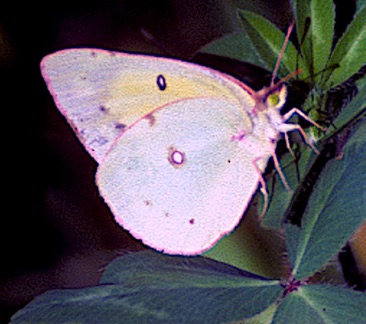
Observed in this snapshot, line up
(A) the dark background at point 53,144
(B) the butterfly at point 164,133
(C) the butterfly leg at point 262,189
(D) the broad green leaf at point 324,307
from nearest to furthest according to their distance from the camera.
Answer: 1. (D) the broad green leaf at point 324,307
2. (C) the butterfly leg at point 262,189
3. (B) the butterfly at point 164,133
4. (A) the dark background at point 53,144

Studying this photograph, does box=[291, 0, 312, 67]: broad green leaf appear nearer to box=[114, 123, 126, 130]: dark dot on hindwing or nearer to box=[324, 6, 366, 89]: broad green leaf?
box=[324, 6, 366, 89]: broad green leaf

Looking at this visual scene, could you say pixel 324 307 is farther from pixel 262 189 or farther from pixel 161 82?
pixel 161 82

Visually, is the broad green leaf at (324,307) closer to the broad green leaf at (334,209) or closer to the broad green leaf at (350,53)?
the broad green leaf at (334,209)

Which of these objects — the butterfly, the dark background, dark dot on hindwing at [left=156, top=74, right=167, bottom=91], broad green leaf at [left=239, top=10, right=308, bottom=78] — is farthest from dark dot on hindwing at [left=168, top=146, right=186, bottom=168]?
the dark background

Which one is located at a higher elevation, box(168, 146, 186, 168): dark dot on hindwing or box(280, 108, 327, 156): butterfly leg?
box(280, 108, 327, 156): butterfly leg

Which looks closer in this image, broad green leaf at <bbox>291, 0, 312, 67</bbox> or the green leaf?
the green leaf

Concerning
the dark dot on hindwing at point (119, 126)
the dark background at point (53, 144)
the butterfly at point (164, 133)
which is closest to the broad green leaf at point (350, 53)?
the butterfly at point (164, 133)

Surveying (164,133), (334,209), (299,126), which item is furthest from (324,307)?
(164,133)

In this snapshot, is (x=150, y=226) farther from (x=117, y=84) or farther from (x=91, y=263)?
(x=91, y=263)
